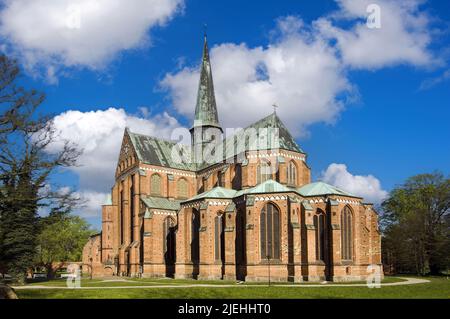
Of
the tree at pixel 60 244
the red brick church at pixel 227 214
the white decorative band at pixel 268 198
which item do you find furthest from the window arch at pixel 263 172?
the tree at pixel 60 244

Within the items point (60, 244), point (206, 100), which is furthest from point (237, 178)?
point (60, 244)

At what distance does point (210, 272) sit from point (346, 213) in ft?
47.8

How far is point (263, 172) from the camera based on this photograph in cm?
5162

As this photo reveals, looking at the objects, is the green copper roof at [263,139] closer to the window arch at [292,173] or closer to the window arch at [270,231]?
the window arch at [292,173]

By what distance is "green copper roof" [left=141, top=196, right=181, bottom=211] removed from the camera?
5534cm

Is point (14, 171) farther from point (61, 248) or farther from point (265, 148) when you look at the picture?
point (61, 248)

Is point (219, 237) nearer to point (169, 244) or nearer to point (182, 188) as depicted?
point (169, 244)

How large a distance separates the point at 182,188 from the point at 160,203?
20.0 feet

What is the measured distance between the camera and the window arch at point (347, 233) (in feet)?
143

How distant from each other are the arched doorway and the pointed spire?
16918 mm

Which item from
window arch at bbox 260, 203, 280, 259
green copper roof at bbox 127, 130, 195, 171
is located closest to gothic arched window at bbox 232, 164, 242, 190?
window arch at bbox 260, 203, 280, 259

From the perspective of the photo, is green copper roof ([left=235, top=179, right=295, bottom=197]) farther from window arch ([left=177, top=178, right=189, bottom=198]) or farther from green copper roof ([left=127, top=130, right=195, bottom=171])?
green copper roof ([left=127, top=130, right=195, bottom=171])

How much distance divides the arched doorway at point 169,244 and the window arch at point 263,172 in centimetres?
1223
